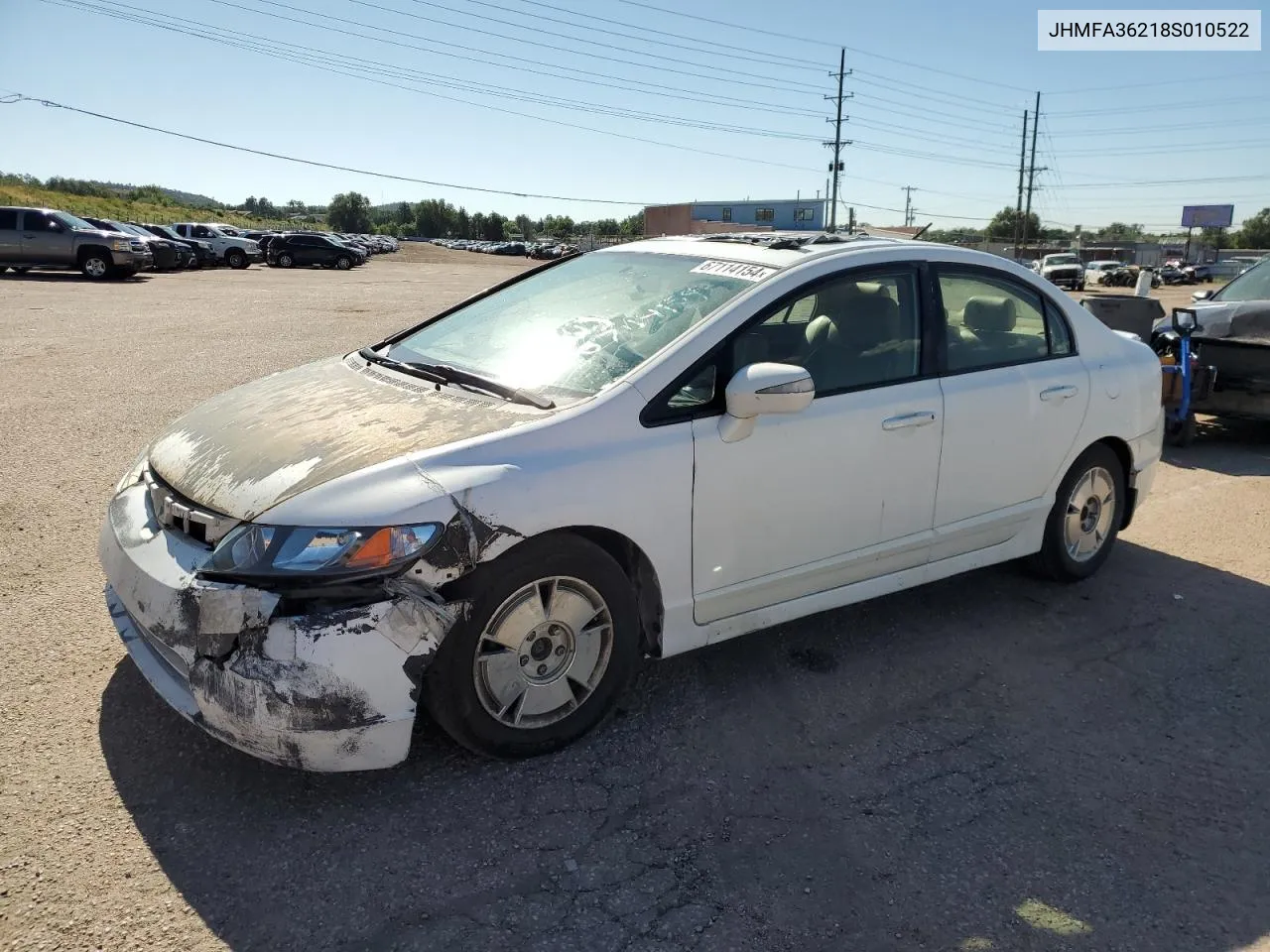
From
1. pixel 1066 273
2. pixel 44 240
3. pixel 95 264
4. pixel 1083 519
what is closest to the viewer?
pixel 1083 519

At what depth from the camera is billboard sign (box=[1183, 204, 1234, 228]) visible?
315ft

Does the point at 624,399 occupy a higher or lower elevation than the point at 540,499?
higher

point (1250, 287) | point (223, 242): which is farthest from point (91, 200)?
point (1250, 287)

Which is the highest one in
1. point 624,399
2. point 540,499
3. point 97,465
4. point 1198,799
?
point 624,399

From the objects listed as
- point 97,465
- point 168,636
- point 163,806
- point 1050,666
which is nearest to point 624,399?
point 168,636

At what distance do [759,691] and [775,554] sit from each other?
580mm

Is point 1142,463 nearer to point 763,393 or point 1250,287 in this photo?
point 763,393

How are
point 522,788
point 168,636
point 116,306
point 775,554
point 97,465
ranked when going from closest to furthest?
point 168,636 → point 522,788 → point 775,554 → point 97,465 → point 116,306

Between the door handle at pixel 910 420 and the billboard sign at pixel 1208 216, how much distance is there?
109 metres

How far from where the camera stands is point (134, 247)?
24547 mm

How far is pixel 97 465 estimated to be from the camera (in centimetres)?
616

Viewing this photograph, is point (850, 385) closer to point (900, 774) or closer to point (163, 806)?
point (900, 774)

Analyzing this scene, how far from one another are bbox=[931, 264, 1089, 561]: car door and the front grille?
9.19 ft

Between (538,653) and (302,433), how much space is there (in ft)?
3.51
